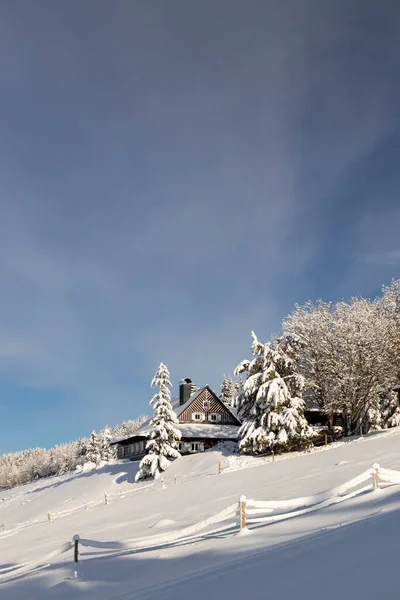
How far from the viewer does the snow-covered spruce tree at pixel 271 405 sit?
37875mm

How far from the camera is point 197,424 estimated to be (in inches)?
2109

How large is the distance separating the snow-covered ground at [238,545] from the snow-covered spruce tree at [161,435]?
32.1 ft

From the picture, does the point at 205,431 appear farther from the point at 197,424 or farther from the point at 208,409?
the point at 208,409

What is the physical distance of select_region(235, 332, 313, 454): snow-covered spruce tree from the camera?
3788 centimetres

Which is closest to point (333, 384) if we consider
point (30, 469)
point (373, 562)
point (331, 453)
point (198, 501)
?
point (331, 453)

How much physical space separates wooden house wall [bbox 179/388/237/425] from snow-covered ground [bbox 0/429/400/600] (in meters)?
22.3

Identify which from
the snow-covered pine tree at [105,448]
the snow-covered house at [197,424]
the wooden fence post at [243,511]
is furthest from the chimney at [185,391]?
the wooden fence post at [243,511]

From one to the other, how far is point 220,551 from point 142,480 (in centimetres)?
3281

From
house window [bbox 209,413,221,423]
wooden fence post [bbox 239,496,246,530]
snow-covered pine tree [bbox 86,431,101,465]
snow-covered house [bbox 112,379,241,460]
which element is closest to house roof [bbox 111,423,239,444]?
snow-covered house [bbox 112,379,241,460]

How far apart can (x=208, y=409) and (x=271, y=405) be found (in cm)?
1743

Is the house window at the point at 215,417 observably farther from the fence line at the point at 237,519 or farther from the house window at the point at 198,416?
the fence line at the point at 237,519

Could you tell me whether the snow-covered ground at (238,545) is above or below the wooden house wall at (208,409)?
below

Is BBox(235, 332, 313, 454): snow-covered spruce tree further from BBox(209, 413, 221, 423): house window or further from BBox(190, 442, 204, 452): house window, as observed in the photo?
BBox(209, 413, 221, 423): house window

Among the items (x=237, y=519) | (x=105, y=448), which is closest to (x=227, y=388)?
(x=105, y=448)
